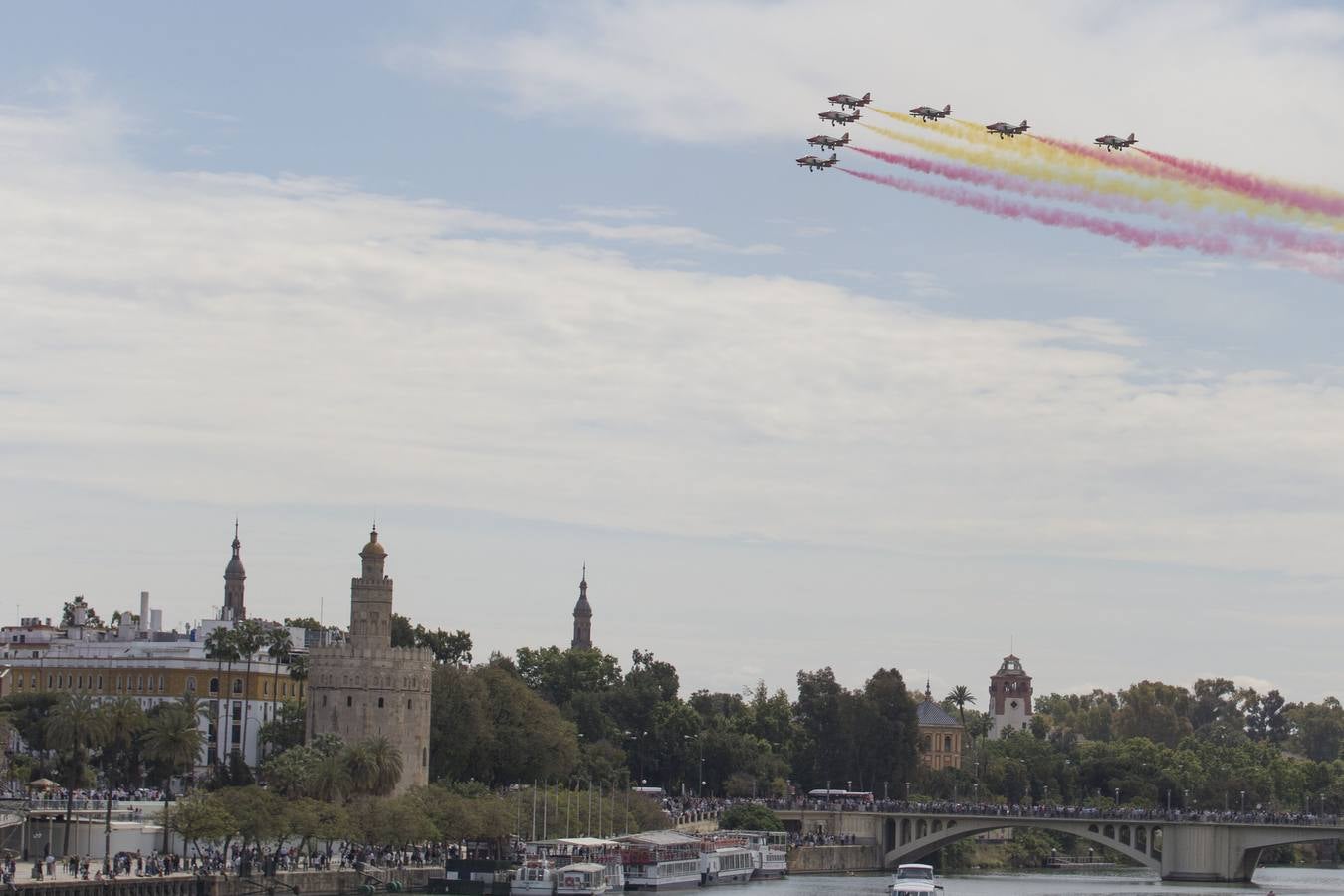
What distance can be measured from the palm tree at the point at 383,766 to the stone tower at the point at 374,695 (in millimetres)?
8426

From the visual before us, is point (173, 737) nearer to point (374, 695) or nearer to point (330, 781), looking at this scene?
point (330, 781)

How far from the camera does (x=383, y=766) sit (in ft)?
517

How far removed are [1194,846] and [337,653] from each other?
236 ft

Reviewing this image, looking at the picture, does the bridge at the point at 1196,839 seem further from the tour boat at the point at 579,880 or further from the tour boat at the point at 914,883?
the tour boat at the point at 579,880

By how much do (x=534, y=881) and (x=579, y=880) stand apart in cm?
306

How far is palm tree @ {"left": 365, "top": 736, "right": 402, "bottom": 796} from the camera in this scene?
15538 cm

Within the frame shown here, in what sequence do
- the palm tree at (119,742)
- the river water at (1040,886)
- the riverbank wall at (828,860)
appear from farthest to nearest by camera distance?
the riverbank wall at (828,860) → the river water at (1040,886) → the palm tree at (119,742)

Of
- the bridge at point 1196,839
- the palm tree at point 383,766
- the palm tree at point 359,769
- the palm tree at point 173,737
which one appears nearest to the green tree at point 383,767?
the palm tree at point 383,766

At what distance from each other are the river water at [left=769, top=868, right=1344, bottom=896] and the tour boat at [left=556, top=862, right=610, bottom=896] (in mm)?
16411

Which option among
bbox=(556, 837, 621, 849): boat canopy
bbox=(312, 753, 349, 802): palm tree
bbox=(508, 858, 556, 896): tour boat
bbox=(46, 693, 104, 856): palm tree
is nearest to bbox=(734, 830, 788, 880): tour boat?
bbox=(556, 837, 621, 849): boat canopy

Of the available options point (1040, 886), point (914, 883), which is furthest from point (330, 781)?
point (1040, 886)

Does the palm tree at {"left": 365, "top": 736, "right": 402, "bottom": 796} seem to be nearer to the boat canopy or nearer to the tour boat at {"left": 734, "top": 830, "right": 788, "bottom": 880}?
the boat canopy

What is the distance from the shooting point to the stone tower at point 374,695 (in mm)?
171125

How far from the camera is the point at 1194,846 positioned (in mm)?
181625
